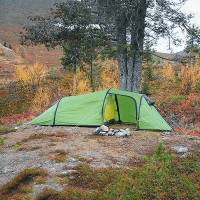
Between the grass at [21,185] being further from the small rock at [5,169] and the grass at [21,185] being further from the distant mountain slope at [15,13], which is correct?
the distant mountain slope at [15,13]

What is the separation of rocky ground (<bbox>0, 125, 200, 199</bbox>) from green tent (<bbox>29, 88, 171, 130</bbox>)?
33.3 inches

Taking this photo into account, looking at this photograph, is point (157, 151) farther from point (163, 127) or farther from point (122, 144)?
point (163, 127)

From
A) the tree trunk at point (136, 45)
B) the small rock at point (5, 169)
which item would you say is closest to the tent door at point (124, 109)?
the tree trunk at point (136, 45)

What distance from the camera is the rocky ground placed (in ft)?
12.3

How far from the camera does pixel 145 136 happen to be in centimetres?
645

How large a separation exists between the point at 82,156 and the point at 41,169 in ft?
3.63

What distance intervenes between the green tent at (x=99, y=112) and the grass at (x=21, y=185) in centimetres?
452

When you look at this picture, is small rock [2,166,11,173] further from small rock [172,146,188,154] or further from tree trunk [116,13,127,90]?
tree trunk [116,13,127,90]

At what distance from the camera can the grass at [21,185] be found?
8.93 ft

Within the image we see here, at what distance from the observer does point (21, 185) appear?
9.80 feet

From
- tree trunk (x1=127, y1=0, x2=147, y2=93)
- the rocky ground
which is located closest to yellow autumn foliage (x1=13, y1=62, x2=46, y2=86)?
tree trunk (x1=127, y1=0, x2=147, y2=93)

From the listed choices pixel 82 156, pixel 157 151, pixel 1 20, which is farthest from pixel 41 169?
pixel 1 20

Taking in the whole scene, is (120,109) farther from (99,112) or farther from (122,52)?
(122,52)

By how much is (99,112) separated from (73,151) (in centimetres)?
327
